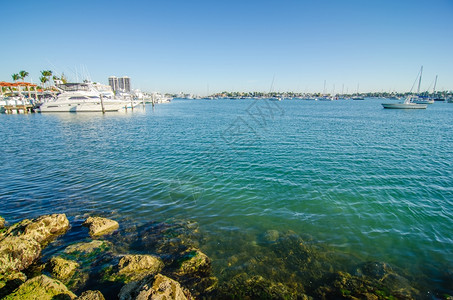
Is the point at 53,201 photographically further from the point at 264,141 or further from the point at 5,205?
the point at 264,141

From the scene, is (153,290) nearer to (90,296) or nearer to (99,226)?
(90,296)

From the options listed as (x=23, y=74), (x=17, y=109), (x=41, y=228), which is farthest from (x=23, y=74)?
(x=41, y=228)

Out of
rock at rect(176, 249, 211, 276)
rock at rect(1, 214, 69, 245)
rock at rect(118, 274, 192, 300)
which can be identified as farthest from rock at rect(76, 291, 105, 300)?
rock at rect(1, 214, 69, 245)

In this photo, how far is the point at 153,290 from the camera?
6324mm

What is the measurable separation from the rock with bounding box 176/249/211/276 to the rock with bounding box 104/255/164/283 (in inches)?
34.0

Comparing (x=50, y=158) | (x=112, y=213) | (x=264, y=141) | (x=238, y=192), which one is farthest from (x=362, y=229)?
(x=50, y=158)

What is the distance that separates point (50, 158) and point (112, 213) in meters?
17.2

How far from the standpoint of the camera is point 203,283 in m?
8.20

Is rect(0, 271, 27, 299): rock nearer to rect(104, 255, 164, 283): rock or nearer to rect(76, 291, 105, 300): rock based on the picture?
rect(76, 291, 105, 300): rock

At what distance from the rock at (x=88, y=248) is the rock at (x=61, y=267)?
0.64m

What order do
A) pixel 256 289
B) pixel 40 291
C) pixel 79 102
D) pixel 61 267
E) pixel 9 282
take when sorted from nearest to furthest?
pixel 40 291, pixel 9 282, pixel 256 289, pixel 61 267, pixel 79 102

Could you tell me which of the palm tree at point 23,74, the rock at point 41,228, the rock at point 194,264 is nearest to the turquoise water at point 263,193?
the rock at point 194,264

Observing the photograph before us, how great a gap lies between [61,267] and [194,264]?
5117 mm

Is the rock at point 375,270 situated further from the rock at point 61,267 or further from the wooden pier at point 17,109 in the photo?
the wooden pier at point 17,109
